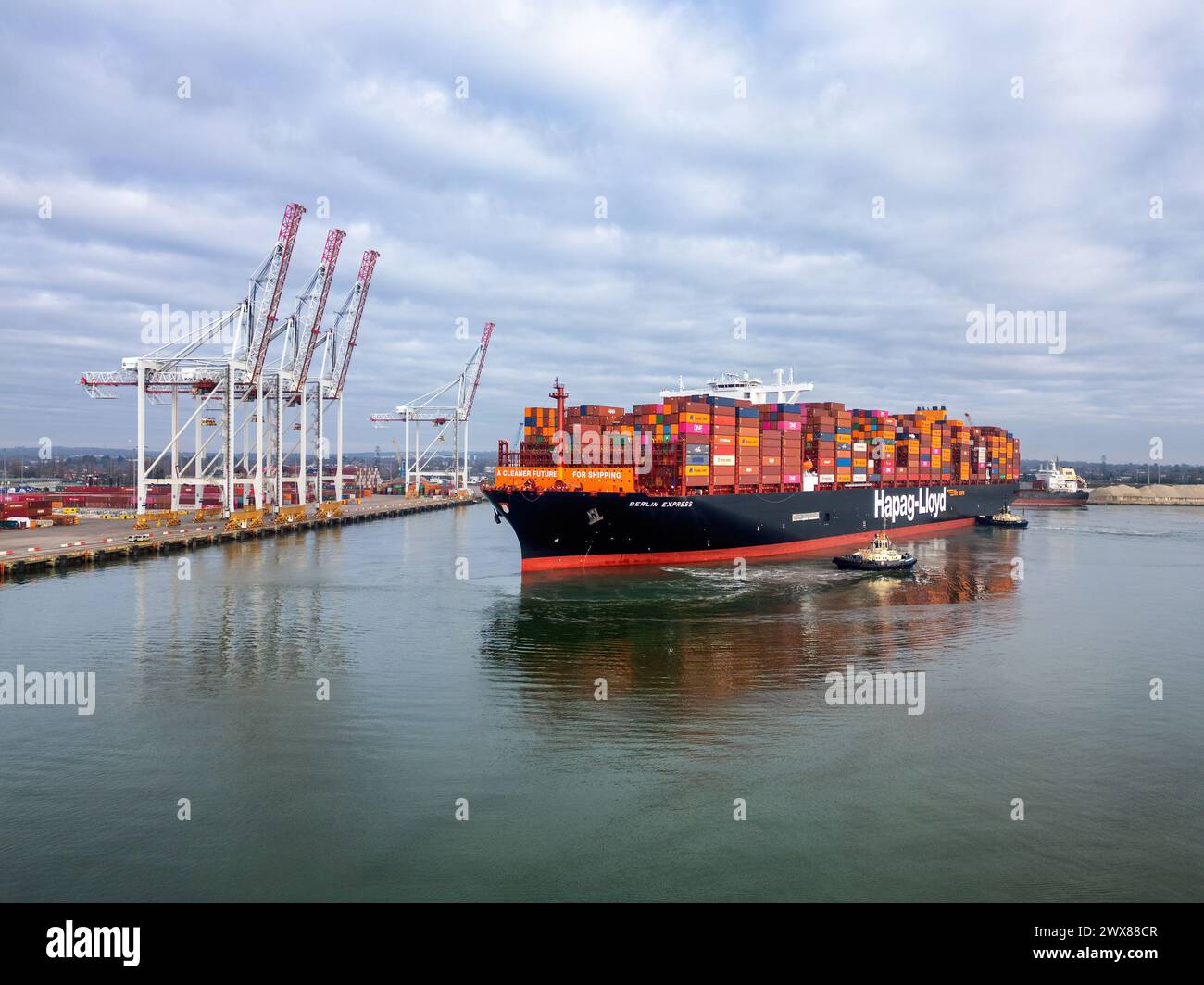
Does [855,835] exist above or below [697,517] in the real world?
below

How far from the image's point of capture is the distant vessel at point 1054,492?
128375 mm

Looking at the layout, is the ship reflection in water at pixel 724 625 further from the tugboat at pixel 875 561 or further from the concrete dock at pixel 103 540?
the concrete dock at pixel 103 540

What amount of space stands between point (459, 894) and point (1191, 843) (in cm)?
1300

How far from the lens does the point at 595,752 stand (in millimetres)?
17438

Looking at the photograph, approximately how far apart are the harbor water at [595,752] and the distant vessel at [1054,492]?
106 m

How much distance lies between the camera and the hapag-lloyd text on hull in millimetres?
64000

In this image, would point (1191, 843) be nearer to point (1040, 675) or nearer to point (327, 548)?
point (1040, 675)
